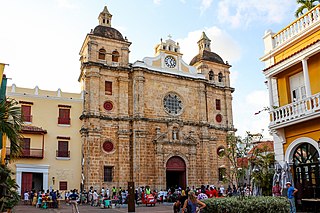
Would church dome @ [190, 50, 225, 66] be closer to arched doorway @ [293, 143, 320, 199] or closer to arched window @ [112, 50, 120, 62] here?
arched window @ [112, 50, 120, 62]

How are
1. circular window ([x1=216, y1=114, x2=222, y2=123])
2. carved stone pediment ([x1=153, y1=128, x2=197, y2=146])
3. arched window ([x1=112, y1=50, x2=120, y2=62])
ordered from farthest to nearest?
circular window ([x1=216, y1=114, x2=222, y2=123]), arched window ([x1=112, y1=50, x2=120, y2=62]), carved stone pediment ([x1=153, y1=128, x2=197, y2=146])

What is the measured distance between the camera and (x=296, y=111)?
13.5m

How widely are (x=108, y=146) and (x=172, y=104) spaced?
24.4 ft

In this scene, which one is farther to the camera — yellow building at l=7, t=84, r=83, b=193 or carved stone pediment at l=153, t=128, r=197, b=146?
carved stone pediment at l=153, t=128, r=197, b=146

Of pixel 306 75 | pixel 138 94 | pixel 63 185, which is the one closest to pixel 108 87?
pixel 138 94

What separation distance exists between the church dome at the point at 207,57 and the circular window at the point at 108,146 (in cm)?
1363

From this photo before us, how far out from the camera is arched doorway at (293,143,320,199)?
13.2 meters

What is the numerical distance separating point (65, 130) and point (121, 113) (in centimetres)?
479

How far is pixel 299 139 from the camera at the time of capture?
13.8m

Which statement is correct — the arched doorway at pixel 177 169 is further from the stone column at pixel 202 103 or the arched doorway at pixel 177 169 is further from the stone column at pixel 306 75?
the stone column at pixel 306 75

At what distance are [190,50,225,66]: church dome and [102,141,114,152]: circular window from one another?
13.6 metres

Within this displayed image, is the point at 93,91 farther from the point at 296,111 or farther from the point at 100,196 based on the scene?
the point at 296,111

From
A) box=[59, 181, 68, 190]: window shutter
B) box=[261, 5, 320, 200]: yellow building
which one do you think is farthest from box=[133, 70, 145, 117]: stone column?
box=[261, 5, 320, 200]: yellow building

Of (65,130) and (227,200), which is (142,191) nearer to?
(65,130)
